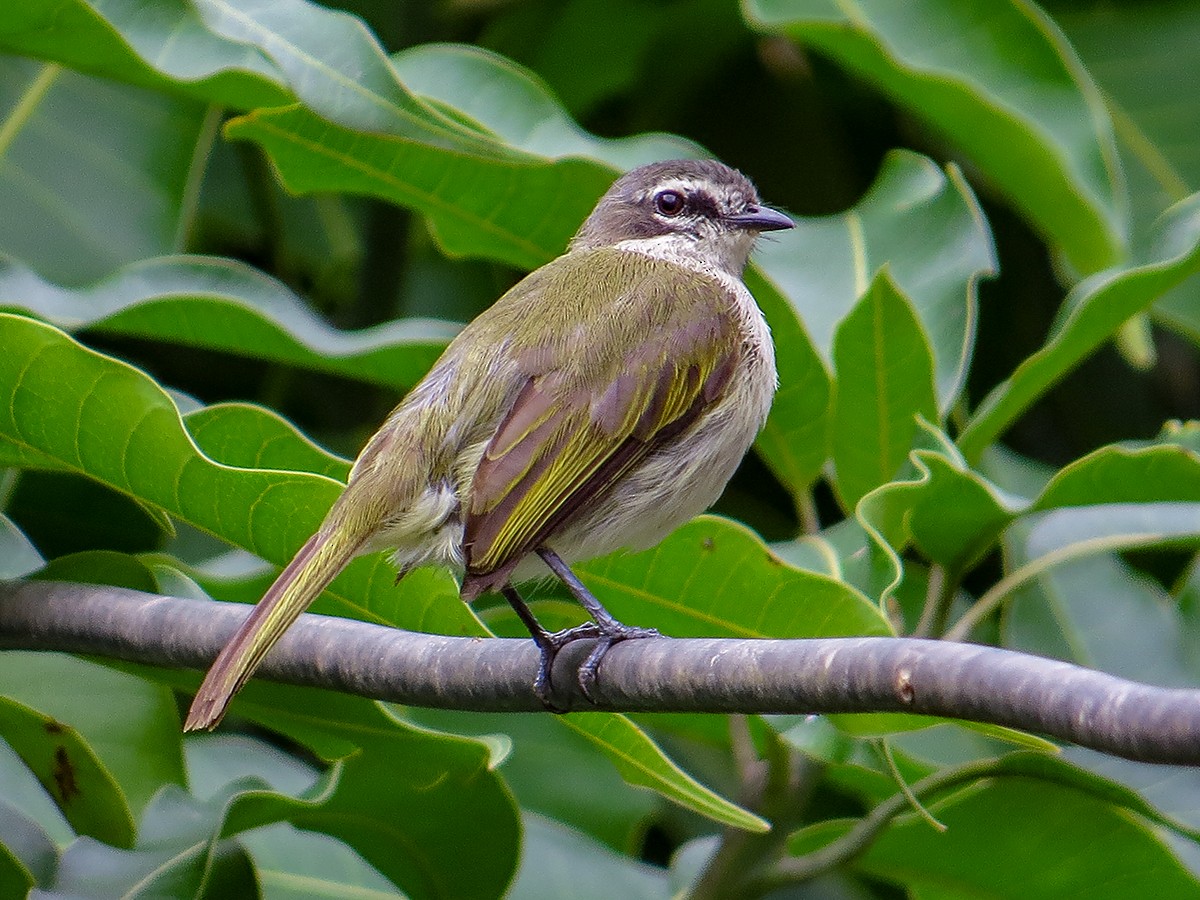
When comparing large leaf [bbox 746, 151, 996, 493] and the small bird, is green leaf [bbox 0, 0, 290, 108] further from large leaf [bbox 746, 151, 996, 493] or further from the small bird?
large leaf [bbox 746, 151, 996, 493]

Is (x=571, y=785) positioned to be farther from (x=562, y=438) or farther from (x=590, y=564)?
(x=562, y=438)

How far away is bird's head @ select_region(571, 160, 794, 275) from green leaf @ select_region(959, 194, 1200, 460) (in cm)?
72

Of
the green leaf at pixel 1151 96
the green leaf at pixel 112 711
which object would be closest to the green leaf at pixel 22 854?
the green leaf at pixel 112 711

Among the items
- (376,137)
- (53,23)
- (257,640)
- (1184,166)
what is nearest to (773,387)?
(376,137)

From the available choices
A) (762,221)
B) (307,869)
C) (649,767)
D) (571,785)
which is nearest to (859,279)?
(762,221)

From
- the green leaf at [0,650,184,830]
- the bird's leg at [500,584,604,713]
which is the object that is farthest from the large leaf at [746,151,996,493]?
the green leaf at [0,650,184,830]

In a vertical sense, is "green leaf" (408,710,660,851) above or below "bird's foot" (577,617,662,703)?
below

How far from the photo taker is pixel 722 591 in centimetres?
290

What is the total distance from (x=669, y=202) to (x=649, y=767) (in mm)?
1875

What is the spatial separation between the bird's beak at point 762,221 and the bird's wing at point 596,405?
55 centimetres

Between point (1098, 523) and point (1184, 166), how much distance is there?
1983mm

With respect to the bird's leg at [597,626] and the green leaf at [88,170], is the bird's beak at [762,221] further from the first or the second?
the green leaf at [88,170]

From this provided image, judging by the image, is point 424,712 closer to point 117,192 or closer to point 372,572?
point 372,572

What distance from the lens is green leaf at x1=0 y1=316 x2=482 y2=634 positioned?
2.52 m
